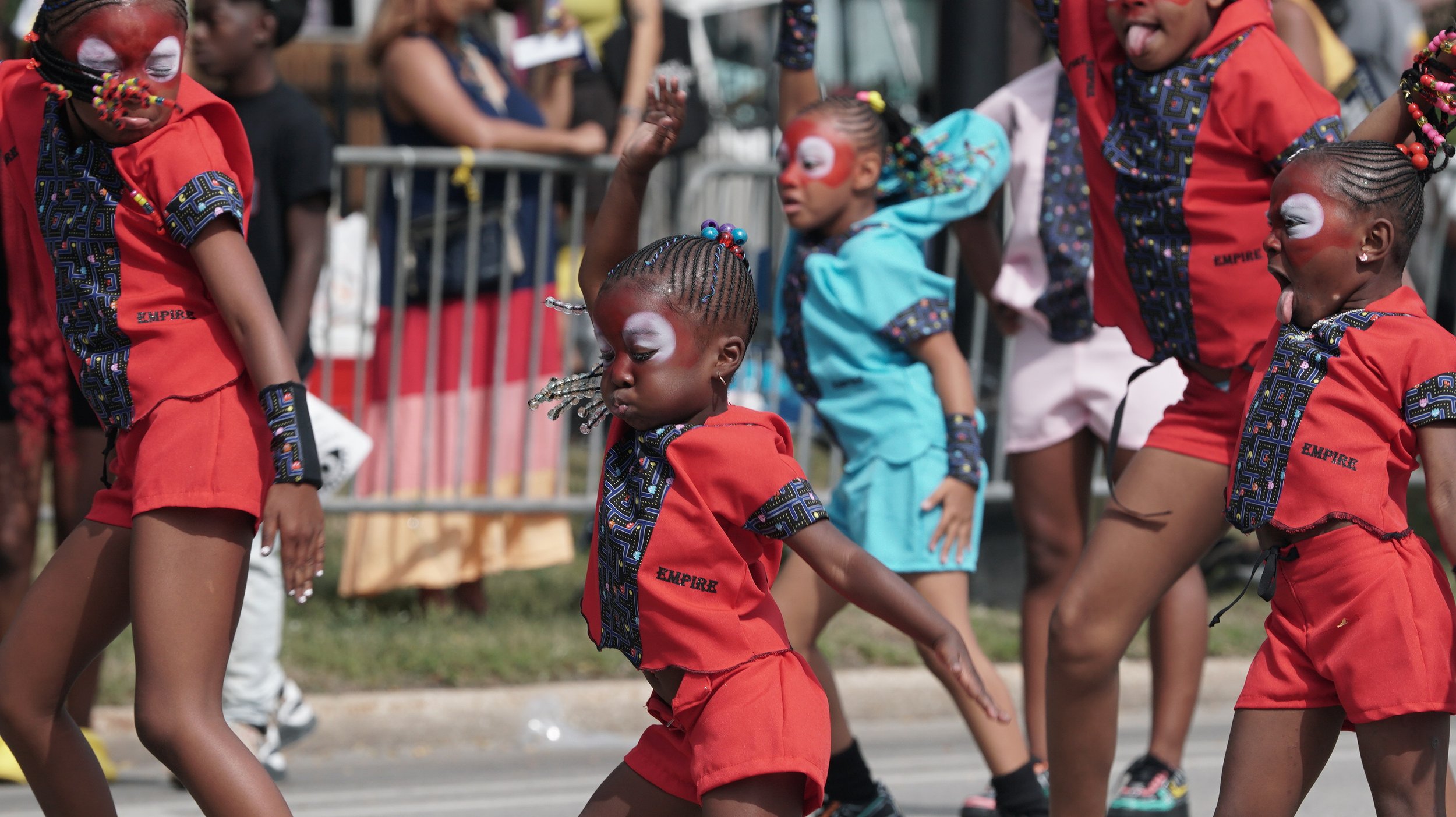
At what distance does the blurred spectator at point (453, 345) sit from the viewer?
6.43 metres

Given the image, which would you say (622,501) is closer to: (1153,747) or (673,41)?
(1153,747)

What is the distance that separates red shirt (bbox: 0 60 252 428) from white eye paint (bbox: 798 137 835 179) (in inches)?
59.7

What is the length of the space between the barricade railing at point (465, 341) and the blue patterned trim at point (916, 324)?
219cm

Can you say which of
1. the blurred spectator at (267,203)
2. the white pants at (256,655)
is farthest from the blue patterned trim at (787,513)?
the white pants at (256,655)

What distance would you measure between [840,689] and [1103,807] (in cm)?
230

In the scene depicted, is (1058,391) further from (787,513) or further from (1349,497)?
(787,513)

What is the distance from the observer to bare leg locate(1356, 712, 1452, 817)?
2.95 meters

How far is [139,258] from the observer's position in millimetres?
3223

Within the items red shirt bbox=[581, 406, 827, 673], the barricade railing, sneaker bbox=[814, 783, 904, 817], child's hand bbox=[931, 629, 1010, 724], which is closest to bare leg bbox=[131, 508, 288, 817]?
red shirt bbox=[581, 406, 827, 673]

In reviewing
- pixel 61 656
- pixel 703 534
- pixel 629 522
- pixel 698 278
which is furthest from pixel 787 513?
pixel 61 656

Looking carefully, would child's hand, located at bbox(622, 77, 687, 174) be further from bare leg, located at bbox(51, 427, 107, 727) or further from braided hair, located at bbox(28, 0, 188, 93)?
bare leg, located at bbox(51, 427, 107, 727)

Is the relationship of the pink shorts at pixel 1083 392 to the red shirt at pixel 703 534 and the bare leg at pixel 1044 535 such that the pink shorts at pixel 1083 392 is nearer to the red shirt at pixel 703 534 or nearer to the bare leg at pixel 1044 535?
the bare leg at pixel 1044 535

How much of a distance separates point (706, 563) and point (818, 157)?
170 cm

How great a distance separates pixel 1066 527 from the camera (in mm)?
4559
